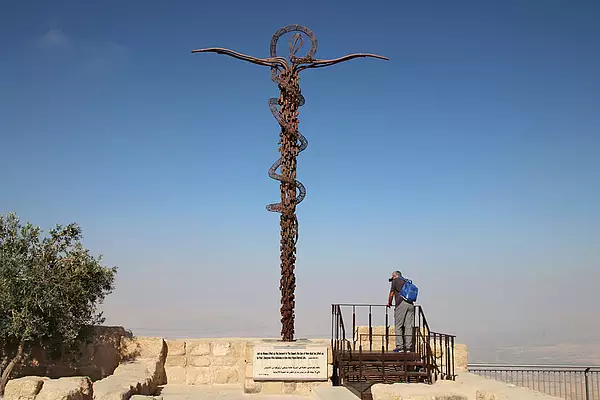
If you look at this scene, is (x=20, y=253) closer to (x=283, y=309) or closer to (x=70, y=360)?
(x=70, y=360)

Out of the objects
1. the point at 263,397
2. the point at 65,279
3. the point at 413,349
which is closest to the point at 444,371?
the point at 413,349

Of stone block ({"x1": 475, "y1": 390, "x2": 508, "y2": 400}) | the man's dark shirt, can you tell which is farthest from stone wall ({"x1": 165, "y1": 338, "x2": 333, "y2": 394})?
stone block ({"x1": 475, "y1": 390, "x2": 508, "y2": 400})

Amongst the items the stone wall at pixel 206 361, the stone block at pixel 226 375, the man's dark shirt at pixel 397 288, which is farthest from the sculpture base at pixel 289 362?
the man's dark shirt at pixel 397 288

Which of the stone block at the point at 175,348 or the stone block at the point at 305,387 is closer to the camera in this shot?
the stone block at the point at 305,387

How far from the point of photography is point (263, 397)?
11859mm

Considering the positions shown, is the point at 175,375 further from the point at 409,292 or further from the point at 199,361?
the point at 409,292

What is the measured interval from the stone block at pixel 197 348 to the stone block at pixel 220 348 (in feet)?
0.40

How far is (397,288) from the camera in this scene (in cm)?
1326

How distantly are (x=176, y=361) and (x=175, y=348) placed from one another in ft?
0.85

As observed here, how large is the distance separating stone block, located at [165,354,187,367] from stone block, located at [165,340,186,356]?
0.06 metres

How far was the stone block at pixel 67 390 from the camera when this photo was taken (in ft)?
26.2

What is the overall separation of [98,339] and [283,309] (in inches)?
146

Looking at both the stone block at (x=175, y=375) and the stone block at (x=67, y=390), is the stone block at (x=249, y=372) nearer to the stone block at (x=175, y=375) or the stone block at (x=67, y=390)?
the stone block at (x=175, y=375)

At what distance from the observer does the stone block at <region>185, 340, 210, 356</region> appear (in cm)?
1384
